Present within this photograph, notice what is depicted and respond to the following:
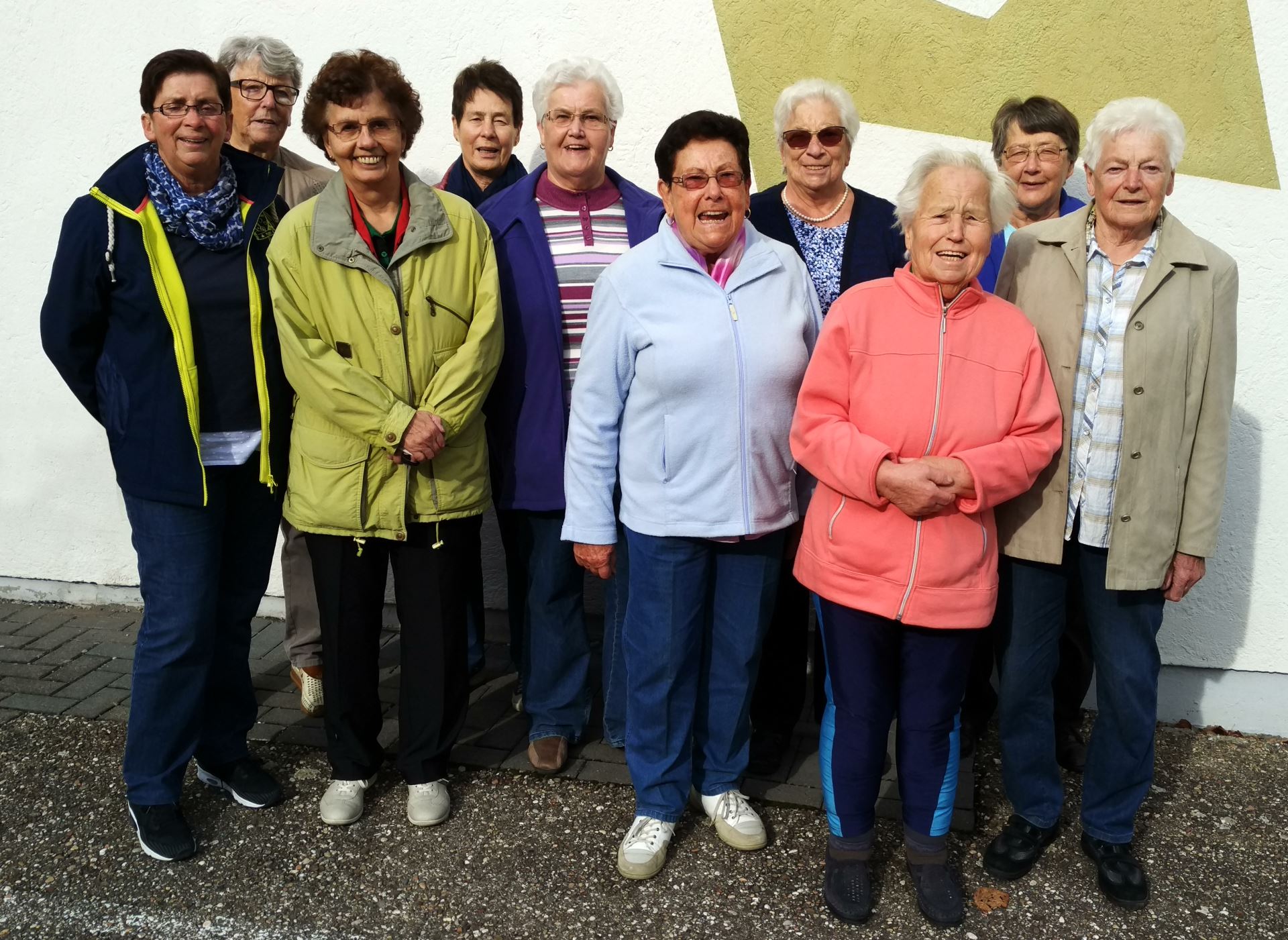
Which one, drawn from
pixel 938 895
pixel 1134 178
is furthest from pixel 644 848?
pixel 1134 178

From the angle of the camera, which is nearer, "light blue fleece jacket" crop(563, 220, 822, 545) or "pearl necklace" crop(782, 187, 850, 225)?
"light blue fleece jacket" crop(563, 220, 822, 545)

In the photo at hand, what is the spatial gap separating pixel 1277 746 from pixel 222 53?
15.7 feet

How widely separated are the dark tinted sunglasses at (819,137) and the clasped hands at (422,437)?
4.65ft

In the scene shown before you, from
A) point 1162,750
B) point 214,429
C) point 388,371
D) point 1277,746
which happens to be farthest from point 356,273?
point 1277,746

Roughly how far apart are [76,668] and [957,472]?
3.94 m

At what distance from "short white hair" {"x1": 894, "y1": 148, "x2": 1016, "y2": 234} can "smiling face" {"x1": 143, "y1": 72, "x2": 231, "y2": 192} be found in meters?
1.92

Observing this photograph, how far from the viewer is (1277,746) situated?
427cm

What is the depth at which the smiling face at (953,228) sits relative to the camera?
282cm

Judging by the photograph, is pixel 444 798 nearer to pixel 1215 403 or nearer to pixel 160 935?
pixel 160 935

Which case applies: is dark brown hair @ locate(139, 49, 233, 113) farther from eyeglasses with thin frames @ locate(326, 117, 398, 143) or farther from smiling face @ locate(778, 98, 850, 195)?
smiling face @ locate(778, 98, 850, 195)

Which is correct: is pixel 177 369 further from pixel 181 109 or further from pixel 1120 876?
pixel 1120 876

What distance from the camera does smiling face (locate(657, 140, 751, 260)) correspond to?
3.04 metres

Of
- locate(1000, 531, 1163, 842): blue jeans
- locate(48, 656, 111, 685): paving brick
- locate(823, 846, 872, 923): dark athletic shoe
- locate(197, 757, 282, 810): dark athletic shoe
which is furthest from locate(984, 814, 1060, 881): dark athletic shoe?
locate(48, 656, 111, 685): paving brick

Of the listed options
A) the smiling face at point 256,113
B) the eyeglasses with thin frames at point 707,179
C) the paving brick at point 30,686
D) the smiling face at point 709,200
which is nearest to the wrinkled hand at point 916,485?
the smiling face at point 709,200
